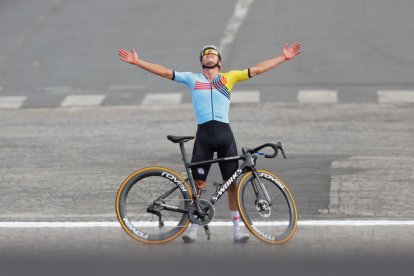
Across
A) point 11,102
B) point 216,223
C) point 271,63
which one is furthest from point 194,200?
point 11,102

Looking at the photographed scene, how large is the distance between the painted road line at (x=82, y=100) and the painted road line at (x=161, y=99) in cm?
91

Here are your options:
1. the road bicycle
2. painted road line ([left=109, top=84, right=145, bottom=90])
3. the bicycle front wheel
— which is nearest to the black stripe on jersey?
the road bicycle

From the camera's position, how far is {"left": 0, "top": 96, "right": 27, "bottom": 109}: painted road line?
21.2 m

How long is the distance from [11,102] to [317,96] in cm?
596

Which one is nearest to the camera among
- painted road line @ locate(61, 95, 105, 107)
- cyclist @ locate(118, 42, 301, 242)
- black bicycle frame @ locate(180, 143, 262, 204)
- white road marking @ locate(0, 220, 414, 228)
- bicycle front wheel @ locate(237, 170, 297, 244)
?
bicycle front wheel @ locate(237, 170, 297, 244)

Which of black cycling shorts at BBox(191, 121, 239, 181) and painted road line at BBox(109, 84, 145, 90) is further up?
black cycling shorts at BBox(191, 121, 239, 181)

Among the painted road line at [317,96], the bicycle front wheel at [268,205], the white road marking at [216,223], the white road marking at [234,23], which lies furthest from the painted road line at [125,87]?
the bicycle front wheel at [268,205]

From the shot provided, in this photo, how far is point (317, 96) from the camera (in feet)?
70.4

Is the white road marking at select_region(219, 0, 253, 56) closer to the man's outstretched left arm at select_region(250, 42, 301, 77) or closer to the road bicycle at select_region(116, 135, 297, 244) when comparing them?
the man's outstretched left arm at select_region(250, 42, 301, 77)

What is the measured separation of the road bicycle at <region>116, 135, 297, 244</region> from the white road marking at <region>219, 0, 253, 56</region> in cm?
1383

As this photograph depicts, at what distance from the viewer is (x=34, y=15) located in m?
29.1

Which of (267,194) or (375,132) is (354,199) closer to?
(267,194)

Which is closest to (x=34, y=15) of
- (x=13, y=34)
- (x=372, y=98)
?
(x=13, y=34)

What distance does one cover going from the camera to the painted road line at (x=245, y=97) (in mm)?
21078
